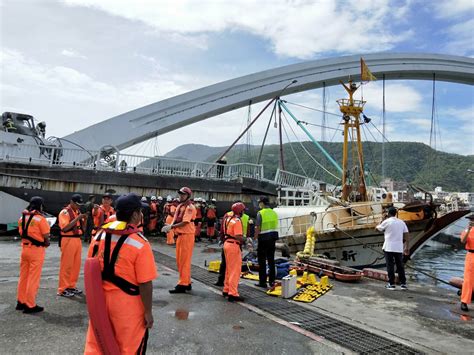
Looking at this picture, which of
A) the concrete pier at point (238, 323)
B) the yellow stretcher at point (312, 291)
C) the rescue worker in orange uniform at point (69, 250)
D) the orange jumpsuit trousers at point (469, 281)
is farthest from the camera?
the yellow stretcher at point (312, 291)

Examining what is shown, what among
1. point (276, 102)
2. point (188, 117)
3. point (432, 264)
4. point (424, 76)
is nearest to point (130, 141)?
point (188, 117)

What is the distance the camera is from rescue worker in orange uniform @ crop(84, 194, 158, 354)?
7.38ft

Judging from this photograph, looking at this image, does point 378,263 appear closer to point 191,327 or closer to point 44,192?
point 191,327

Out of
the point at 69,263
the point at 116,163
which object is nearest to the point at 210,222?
the point at 116,163

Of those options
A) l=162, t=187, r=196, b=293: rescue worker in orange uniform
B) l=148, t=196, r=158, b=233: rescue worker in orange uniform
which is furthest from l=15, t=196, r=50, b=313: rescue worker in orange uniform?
l=148, t=196, r=158, b=233: rescue worker in orange uniform

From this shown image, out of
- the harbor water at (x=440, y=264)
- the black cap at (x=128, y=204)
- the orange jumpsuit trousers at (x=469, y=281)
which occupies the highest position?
the black cap at (x=128, y=204)

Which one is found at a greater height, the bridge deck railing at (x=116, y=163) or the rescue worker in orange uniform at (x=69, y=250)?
the bridge deck railing at (x=116, y=163)

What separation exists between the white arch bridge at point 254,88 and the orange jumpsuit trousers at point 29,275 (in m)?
14.9

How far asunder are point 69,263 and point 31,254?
891mm

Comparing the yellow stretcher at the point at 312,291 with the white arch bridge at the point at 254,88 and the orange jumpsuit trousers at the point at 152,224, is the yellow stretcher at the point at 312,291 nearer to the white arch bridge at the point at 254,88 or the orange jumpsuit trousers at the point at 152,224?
the orange jumpsuit trousers at the point at 152,224

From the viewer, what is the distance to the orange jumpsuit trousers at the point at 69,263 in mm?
5246

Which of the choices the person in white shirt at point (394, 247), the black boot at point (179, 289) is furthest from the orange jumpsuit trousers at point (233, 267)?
the person in white shirt at point (394, 247)

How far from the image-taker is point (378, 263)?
11562 millimetres

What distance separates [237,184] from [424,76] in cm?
1887
